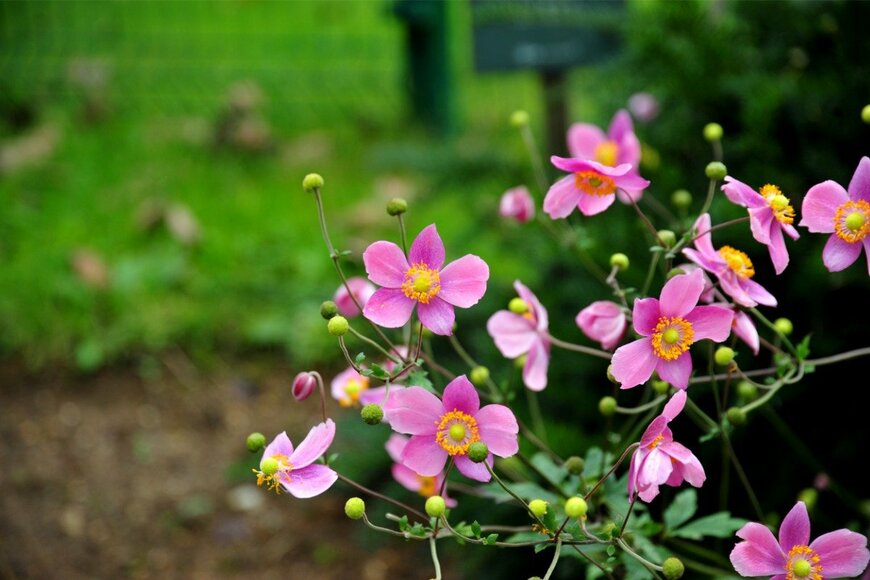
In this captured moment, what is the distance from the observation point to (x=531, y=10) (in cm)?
290

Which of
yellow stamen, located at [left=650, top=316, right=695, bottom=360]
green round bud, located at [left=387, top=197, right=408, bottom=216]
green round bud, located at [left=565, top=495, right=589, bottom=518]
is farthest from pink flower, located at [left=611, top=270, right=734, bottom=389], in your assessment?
green round bud, located at [left=387, top=197, right=408, bottom=216]

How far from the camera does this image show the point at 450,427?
834mm

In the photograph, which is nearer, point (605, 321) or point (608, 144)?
point (605, 321)

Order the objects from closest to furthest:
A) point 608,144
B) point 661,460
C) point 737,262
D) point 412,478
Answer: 1. point 661,460
2. point 737,262
3. point 412,478
4. point 608,144

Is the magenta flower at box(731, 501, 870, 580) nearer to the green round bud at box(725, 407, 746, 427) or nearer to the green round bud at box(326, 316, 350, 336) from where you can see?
the green round bud at box(725, 407, 746, 427)

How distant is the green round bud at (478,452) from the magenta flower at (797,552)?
0.22m

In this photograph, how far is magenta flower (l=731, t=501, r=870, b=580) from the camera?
2.59ft

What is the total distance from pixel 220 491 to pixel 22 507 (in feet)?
1.33

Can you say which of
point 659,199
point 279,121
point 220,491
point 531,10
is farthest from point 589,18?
point 279,121

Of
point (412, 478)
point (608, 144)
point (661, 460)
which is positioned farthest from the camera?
point (608, 144)

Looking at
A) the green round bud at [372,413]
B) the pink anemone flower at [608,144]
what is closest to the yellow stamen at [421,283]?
the green round bud at [372,413]

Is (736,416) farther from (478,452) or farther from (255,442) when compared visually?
(255,442)

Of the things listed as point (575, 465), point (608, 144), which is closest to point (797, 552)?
point (575, 465)

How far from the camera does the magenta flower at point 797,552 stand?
0.79 metres
